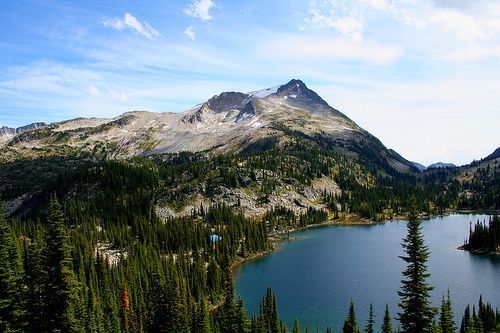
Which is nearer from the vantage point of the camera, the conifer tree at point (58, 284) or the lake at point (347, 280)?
the conifer tree at point (58, 284)

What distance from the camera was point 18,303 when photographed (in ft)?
149

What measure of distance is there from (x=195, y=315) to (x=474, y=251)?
14764 cm

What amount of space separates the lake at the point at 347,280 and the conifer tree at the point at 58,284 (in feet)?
261

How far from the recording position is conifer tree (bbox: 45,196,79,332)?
37.5 m

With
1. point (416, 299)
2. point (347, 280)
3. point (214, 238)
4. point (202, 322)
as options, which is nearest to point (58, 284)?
point (416, 299)

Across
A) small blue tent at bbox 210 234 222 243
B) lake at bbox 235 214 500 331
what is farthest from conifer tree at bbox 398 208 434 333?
small blue tent at bbox 210 234 222 243

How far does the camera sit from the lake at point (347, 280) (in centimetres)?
11725

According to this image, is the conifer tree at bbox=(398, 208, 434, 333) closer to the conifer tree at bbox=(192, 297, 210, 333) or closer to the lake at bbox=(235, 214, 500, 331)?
the conifer tree at bbox=(192, 297, 210, 333)

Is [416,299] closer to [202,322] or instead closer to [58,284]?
[58,284]

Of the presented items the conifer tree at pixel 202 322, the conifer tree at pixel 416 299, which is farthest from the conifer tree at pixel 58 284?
the conifer tree at pixel 202 322

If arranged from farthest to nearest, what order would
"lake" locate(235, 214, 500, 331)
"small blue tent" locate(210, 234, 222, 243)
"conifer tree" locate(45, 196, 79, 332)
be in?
1. "small blue tent" locate(210, 234, 222, 243)
2. "lake" locate(235, 214, 500, 331)
3. "conifer tree" locate(45, 196, 79, 332)

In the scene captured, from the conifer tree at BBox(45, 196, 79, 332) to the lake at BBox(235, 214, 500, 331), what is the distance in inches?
3130

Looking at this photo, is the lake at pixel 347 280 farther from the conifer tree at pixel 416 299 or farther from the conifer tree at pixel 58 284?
the conifer tree at pixel 58 284

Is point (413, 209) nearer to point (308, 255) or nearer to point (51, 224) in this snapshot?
point (51, 224)
